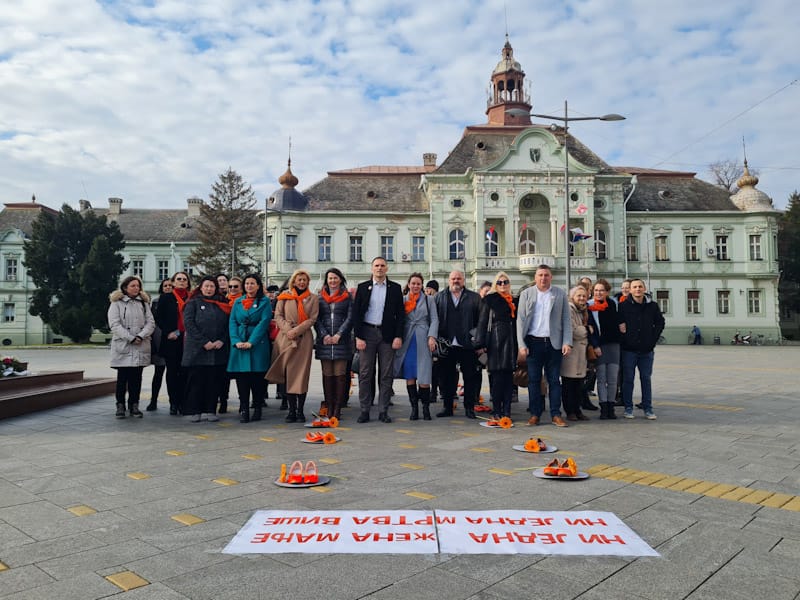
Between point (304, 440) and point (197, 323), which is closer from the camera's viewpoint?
point (304, 440)

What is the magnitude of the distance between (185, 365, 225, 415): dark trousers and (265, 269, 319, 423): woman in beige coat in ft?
2.69

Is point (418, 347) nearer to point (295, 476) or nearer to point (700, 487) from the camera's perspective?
point (295, 476)

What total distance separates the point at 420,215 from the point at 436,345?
1494 inches

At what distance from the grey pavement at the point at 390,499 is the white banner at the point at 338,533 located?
104mm

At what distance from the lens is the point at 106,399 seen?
11.4m

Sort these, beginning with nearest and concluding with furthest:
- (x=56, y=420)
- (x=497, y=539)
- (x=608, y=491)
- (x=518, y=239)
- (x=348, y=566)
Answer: (x=348, y=566)
(x=497, y=539)
(x=608, y=491)
(x=56, y=420)
(x=518, y=239)

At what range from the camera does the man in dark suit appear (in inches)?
344

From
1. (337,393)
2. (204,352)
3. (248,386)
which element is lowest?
(337,393)

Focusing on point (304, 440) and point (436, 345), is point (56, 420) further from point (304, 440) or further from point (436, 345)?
point (436, 345)

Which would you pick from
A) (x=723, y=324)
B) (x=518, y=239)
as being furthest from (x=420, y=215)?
(x=723, y=324)

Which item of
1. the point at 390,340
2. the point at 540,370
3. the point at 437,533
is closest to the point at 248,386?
the point at 390,340

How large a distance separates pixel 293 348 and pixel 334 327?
0.67 meters

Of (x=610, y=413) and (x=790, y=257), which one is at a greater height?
(x=790, y=257)

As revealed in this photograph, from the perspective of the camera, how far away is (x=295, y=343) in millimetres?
8758
